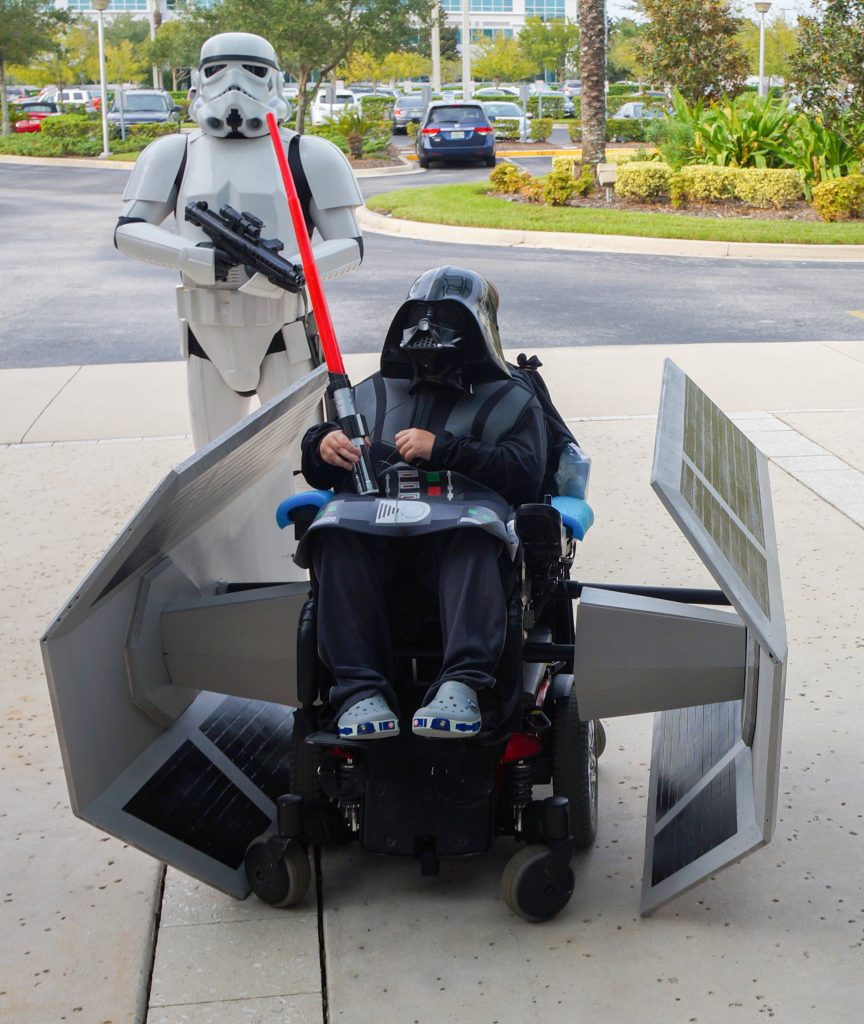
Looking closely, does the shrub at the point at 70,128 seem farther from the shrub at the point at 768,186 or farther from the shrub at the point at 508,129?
the shrub at the point at 768,186

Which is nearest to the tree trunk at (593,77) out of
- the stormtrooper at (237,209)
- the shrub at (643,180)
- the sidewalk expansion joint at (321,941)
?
the shrub at (643,180)

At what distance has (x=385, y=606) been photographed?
116 inches

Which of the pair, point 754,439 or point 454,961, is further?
point 754,439

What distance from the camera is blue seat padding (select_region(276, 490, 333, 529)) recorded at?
3.28 meters

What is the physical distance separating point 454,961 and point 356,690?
1.98ft

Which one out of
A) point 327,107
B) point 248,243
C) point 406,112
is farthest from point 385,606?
point 327,107

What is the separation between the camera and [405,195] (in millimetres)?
21156

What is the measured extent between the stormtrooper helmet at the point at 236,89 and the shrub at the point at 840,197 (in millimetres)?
13395

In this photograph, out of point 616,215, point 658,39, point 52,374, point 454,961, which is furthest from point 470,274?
point 658,39

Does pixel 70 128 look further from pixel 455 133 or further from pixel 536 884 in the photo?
pixel 536 884

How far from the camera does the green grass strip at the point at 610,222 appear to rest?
15.5 meters

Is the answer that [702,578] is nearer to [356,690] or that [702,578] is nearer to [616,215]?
[356,690]

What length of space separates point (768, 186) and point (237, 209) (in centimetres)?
1433

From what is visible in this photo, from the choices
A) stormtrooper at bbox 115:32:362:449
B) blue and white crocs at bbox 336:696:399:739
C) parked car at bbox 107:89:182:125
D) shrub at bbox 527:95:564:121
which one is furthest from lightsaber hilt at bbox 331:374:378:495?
shrub at bbox 527:95:564:121
